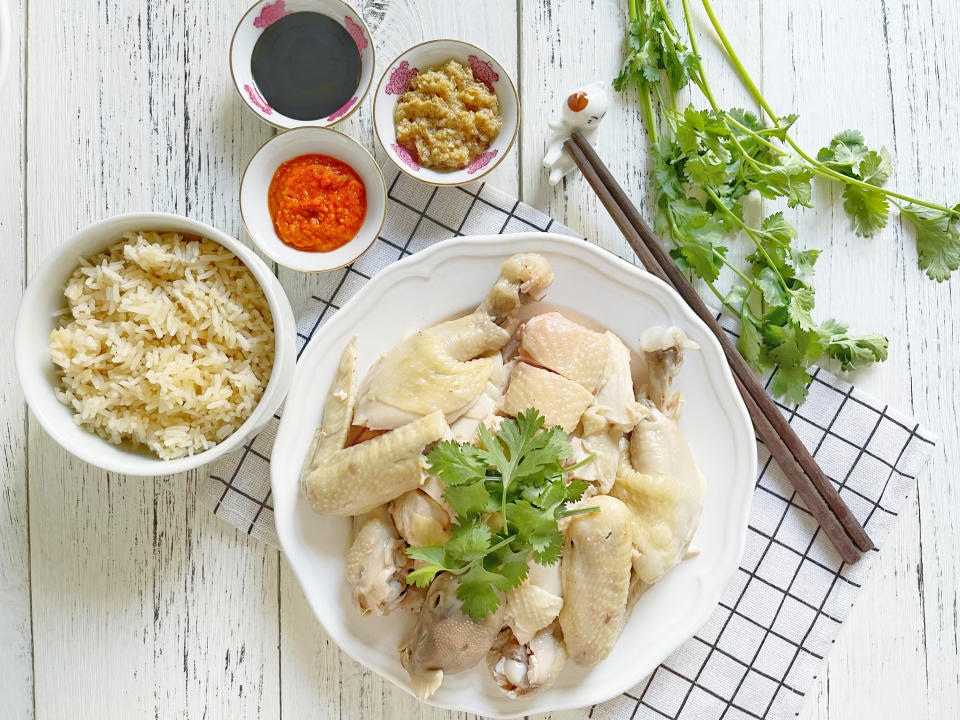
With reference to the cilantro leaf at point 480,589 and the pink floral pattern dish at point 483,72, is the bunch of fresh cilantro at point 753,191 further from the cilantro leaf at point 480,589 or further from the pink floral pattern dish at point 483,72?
the cilantro leaf at point 480,589

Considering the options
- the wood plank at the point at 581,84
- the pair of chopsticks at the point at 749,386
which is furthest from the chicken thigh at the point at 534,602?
the wood plank at the point at 581,84

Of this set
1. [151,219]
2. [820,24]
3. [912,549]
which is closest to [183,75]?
[151,219]

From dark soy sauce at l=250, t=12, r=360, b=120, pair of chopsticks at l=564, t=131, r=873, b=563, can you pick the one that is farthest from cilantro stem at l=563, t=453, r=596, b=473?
dark soy sauce at l=250, t=12, r=360, b=120

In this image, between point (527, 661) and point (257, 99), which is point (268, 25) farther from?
point (527, 661)

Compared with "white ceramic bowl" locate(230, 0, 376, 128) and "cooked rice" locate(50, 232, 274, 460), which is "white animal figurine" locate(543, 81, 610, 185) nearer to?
"white ceramic bowl" locate(230, 0, 376, 128)

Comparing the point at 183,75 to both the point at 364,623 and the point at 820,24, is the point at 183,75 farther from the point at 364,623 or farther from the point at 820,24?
the point at 820,24

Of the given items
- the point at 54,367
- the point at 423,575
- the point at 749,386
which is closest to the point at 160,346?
the point at 54,367

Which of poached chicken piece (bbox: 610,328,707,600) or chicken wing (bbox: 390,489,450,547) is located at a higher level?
poached chicken piece (bbox: 610,328,707,600)
